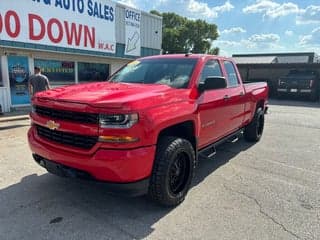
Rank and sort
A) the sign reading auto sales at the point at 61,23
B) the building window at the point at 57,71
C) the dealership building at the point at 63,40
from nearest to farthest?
1. the sign reading auto sales at the point at 61,23
2. the dealership building at the point at 63,40
3. the building window at the point at 57,71

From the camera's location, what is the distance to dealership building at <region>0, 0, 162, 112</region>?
10.2m

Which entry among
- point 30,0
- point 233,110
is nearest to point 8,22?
point 30,0

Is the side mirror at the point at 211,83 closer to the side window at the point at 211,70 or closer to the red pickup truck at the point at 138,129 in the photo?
the red pickup truck at the point at 138,129

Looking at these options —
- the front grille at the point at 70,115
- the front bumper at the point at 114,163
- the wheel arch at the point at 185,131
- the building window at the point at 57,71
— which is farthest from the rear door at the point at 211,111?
the building window at the point at 57,71

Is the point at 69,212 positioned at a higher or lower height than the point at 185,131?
lower

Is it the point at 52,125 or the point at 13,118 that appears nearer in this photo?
the point at 52,125

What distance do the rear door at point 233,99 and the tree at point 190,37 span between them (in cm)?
4241

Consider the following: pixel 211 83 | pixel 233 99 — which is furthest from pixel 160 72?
pixel 233 99

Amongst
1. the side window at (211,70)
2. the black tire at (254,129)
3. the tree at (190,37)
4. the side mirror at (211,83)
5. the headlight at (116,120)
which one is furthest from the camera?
the tree at (190,37)

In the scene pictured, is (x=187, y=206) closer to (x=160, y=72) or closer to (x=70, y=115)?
(x=70, y=115)

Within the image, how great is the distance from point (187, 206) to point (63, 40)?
32.7 ft

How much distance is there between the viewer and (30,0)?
33.5ft

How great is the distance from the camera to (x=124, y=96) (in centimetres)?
316

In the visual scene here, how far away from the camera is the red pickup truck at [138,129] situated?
9.50 ft
